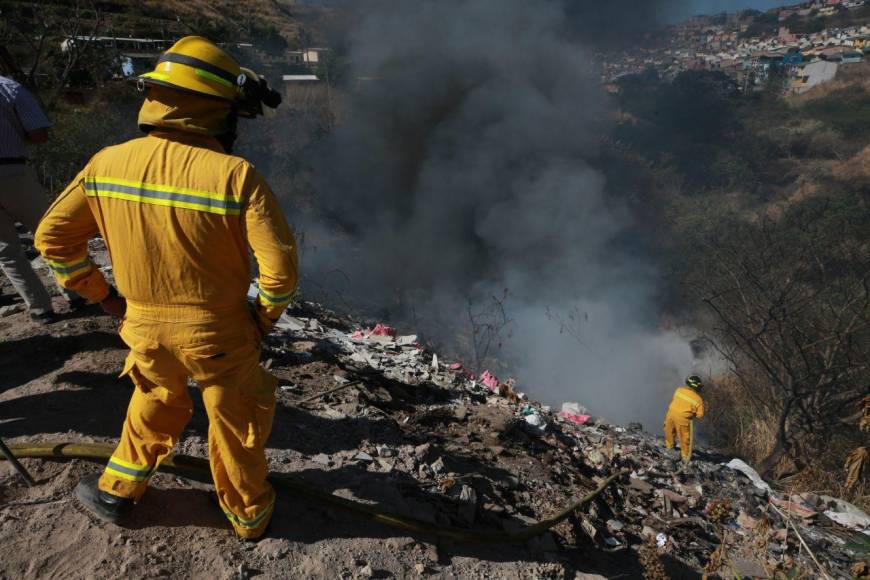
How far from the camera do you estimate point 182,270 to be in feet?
4.82

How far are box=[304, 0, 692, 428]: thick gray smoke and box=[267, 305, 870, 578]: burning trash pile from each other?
612 centimetres

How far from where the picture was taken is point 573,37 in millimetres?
14953

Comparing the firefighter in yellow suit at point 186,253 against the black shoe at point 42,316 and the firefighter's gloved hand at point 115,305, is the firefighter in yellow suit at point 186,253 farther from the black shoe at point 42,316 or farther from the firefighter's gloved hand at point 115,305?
the black shoe at point 42,316

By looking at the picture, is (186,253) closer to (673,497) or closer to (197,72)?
(197,72)

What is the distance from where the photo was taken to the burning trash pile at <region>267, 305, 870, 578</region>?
7.73ft

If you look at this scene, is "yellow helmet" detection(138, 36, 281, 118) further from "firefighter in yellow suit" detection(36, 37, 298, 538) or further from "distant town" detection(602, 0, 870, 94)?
"distant town" detection(602, 0, 870, 94)

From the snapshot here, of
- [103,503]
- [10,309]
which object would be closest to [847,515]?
[103,503]

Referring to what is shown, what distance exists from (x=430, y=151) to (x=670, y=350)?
23.6ft

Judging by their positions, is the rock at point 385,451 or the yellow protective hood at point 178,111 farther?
the rock at point 385,451

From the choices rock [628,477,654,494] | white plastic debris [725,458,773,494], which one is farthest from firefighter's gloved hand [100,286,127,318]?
white plastic debris [725,458,773,494]

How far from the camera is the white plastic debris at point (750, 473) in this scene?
459 cm

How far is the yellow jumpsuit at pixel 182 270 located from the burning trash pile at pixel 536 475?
811 millimetres

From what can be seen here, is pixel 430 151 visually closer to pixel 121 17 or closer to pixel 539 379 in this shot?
pixel 539 379

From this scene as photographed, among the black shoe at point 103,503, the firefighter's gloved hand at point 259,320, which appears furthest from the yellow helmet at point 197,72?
the black shoe at point 103,503
